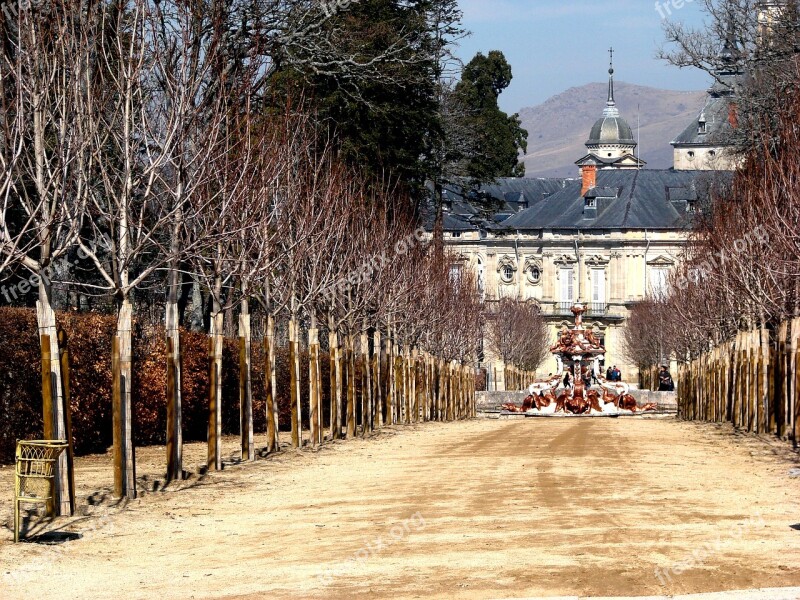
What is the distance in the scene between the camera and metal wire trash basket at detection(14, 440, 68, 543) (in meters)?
17.4

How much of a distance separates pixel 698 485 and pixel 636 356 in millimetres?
101776

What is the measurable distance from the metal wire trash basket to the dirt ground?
1.77 ft

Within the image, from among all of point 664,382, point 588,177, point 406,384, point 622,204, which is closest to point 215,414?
point 406,384

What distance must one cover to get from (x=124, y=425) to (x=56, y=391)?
1947 mm

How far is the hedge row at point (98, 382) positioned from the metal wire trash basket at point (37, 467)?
837 centimetres

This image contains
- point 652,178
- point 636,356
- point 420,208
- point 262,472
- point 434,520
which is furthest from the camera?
point 652,178

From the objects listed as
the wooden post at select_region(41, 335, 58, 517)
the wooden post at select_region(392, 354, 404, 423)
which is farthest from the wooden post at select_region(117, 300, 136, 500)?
the wooden post at select_region(392, 354, 404, 423)

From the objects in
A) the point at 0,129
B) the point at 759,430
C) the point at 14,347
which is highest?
the point at 0,129

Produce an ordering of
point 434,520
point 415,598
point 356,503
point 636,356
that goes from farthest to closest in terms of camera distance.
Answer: point 636,356 → point 356,503 → point 434,520 → point 415,598

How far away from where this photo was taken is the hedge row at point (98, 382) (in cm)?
→ 2638

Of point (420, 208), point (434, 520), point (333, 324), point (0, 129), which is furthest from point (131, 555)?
point (420, 208)

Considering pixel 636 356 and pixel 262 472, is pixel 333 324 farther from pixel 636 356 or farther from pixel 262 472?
pixel 636 356

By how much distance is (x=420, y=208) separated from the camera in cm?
6016

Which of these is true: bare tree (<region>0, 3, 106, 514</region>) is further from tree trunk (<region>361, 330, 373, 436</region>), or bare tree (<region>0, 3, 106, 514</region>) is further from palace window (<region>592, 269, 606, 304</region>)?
palace window (<region>592, 269, 606, 304</region>)
